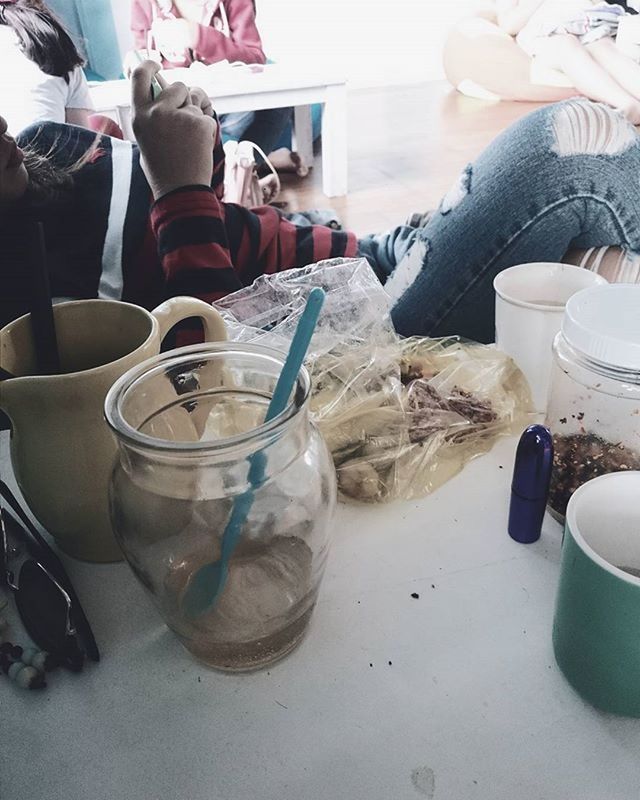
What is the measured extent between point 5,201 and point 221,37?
2.44 meters

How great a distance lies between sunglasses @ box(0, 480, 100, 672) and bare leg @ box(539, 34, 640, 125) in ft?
9.64

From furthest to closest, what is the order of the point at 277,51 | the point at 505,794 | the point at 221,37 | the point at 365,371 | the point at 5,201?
1. the point at 277,51
2. the point at 221,37
3. the point at 5,201
4. the point at 365,371
5. the point at 505,794

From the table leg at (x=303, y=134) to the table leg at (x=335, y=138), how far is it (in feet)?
1.03

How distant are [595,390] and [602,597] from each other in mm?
152

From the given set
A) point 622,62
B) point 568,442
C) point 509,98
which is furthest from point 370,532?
point 509,98

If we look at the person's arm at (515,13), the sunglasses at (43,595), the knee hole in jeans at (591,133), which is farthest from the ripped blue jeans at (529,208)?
the person's arm at (515,13)

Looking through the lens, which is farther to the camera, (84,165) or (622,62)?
(622,62)

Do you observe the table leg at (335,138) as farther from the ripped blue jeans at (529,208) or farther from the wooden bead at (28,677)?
the wooden bead at (28,677)

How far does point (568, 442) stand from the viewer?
44cm

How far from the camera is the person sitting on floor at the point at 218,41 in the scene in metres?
2.63

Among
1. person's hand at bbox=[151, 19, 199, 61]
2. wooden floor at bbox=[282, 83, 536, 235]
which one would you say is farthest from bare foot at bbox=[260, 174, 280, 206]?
person's hand at bbox=[151, 19, 199, 61]

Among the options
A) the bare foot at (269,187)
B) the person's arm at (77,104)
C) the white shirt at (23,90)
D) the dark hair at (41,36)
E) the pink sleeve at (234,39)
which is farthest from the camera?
the pink sleeve at (234,39)

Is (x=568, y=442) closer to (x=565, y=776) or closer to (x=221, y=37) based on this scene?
(x=565, y=776)

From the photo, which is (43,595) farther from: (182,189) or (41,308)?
(182,189)
